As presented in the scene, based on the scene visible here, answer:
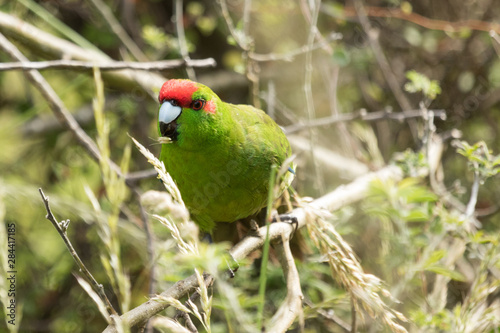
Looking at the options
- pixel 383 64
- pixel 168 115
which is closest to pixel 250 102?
pixel 383 64

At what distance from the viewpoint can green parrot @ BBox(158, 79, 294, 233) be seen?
1.79 m

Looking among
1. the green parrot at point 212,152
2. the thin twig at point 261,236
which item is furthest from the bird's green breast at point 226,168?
the thin twig at point 261,236

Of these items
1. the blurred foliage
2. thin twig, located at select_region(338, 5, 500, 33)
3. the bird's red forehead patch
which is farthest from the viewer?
thin twig, located at select_region(338, 5, 500, 33)

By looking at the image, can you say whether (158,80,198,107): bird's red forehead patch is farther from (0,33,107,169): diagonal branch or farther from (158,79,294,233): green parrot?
(0,33,107,169): diagonal branch

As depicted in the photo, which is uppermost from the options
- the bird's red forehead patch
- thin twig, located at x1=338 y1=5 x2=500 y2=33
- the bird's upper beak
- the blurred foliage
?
the bird's red forehead patch

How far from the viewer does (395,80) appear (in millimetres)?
3109

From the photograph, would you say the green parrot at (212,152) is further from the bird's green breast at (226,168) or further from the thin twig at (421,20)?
the thin twig at (421,20)

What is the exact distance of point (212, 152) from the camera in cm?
185

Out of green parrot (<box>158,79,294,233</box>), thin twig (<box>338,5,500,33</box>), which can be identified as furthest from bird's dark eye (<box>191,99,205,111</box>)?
thin twig (<box>338,5,500,33</box>)

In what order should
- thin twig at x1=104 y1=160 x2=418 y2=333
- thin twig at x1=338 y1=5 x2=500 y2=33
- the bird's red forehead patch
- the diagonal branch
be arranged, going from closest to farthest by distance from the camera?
thin twig at x1=104 y1=160 x2=418 y2=333 < the bird's red forehead patch < the diagonal branch < thin twig at x1=338 y1=5 x2=500 y2=33

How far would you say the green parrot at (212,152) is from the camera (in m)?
1.79

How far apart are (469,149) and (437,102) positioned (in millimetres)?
1696

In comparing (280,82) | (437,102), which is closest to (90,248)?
(280,82)

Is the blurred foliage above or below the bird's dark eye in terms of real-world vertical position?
below
